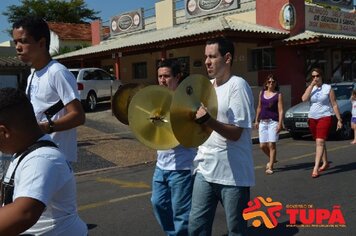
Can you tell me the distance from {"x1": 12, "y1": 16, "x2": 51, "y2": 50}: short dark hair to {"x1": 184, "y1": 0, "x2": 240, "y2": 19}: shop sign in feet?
60.2

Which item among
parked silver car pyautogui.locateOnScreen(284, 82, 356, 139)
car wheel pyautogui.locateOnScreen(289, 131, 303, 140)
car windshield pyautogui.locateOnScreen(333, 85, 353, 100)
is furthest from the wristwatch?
car windshield pyautogui.locateOnScreen(333, 85, 353, 100)

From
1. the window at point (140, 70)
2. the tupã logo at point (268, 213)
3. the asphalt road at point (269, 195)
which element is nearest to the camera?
the tupã logo at point (268, 213)

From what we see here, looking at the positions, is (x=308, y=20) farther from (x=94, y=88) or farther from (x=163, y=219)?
(x=163, y=219)

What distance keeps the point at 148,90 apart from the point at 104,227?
7.83 ft

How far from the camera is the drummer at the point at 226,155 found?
3.20m

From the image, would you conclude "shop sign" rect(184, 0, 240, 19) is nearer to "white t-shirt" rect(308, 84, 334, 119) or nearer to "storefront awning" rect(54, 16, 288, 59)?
"storefront awning" rect(54, 16, 288, 59)

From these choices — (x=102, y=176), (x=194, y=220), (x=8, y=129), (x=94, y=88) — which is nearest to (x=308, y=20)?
(x=94, y=88)

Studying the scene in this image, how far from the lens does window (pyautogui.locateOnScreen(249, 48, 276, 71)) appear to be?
20.6 meters

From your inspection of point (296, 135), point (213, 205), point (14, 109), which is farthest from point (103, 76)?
point (14, 109)

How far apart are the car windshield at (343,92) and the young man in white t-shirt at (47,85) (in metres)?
11.4

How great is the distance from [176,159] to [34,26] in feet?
5.31

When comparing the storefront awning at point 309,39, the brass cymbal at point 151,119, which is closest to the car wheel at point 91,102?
the storefront awning at point 309,39

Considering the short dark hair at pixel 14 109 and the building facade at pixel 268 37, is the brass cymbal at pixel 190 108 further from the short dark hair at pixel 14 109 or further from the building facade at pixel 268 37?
the building facade at pixel 268 37

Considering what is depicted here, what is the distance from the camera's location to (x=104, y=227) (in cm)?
536
